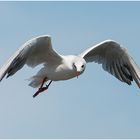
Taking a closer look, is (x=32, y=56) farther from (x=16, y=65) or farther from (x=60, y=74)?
(x=16, y=65)

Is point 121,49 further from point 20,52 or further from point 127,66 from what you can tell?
point 20,52

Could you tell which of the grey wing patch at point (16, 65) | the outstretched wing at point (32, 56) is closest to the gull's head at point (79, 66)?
the outstretched wing at point (32, 56)

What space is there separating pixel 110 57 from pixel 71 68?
65.2 inches

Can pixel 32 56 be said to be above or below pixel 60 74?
above

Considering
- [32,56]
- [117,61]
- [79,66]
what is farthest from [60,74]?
[117,61]

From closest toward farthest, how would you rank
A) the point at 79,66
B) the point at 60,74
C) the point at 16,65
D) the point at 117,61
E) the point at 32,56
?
the point at 16,65
the point at 79,66
the point at 60,74
the point at 32,56
the point at 117,61

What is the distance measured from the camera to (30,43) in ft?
45.4

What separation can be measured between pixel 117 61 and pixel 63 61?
164 cm

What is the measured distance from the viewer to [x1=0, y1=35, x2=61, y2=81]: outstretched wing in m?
13.5

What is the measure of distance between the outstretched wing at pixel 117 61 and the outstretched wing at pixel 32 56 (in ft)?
3.89

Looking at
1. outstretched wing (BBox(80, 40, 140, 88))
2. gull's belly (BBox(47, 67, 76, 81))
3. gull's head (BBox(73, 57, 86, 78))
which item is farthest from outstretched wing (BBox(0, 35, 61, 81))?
outstretched wing (BBox(80, 40, 140, 88))

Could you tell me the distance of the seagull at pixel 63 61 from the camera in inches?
542

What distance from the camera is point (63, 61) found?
571 inches

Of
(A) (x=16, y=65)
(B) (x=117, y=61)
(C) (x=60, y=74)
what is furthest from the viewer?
(B) (x=117, y=61)
